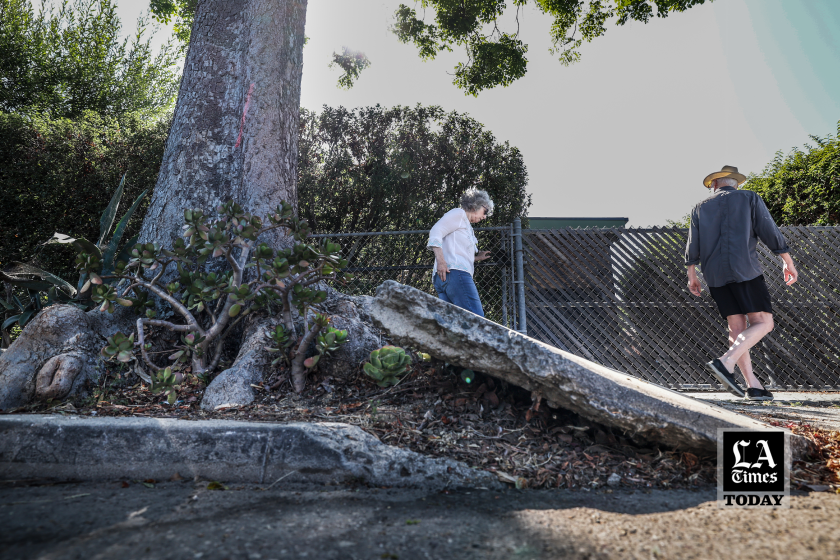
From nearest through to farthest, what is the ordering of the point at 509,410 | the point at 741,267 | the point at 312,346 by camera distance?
the point at 509,410
the point at 312,346
the point at 741,267

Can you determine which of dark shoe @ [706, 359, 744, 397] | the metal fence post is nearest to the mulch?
dark shoe @ [706, 359, 744, 397]

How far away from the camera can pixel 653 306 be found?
5.73 metres

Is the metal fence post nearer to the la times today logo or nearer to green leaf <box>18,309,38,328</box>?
the la times today logo

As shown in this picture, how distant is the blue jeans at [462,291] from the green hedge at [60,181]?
5.38m

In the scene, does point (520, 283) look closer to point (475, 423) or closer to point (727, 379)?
point (727, 379)

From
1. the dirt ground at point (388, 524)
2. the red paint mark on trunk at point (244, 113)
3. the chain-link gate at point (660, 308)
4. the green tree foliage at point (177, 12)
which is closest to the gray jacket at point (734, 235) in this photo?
the chain-link gate at point (660, 308)

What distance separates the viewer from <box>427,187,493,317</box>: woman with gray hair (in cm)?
395

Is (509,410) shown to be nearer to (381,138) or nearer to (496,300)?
(496,300)

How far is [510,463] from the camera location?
2.02 meters

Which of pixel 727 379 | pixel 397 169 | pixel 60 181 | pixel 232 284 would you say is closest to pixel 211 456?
pixel 232 284

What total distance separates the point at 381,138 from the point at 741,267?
18.4ft

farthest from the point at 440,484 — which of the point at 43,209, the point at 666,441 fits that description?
the point at 43,209

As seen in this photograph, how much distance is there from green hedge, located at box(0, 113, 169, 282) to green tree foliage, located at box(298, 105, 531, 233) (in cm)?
247

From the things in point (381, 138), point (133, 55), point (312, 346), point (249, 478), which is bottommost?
point (249, 478)
